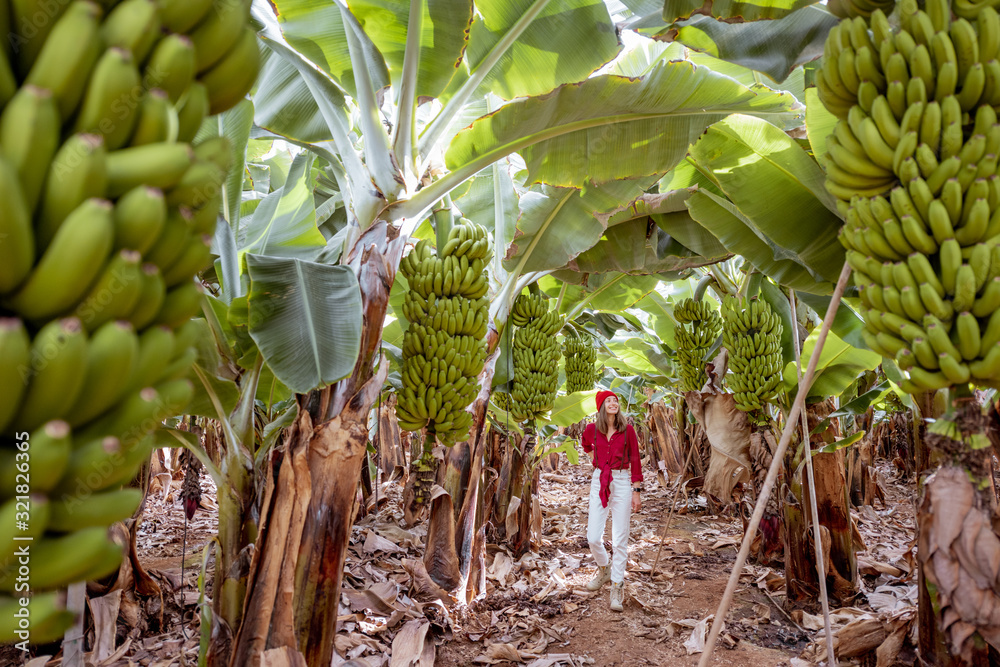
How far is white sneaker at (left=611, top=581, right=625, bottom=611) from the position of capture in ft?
14.3

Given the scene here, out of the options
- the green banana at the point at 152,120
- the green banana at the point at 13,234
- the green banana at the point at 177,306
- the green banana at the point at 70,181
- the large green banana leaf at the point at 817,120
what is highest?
the large green banana leaf at the point at 817,120

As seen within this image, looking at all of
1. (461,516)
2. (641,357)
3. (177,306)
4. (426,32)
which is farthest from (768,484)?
(641,357)

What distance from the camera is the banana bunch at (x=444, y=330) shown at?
9.53 feet

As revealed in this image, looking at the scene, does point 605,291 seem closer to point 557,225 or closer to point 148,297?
point 557,225

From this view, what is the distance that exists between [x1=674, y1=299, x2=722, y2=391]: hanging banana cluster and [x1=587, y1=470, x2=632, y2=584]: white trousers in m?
2.08

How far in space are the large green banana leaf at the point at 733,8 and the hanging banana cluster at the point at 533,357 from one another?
333 cm

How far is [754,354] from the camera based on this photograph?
4.49 m

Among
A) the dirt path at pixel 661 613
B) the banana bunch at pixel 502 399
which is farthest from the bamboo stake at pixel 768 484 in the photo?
the banana bunch at pixel 502 399

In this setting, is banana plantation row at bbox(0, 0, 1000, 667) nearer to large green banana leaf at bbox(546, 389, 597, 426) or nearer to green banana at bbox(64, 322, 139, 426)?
green banana at bbox(64, 322, 139, 426)

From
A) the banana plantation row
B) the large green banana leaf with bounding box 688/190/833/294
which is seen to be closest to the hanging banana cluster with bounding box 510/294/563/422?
the banana plantation row

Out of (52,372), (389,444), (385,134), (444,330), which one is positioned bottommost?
(389,444)

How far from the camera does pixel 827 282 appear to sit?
2551 mm

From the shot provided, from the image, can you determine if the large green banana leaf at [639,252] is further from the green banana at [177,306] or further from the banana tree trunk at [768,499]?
the green banana at [177,306]

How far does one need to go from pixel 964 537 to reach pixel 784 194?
1.48 metres
